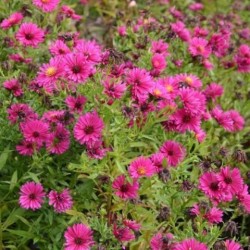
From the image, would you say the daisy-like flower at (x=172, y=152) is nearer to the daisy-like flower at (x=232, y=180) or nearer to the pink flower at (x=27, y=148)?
the daisy-like flower at (x=232, y=180)

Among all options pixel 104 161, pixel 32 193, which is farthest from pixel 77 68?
pixel 32 193

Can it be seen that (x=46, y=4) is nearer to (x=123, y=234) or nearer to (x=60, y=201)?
(x=60, y=201)

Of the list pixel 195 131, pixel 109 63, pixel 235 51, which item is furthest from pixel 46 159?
pixel 235 51

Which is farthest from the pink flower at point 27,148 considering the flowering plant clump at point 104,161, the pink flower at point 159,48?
the pink flower at point 159,48

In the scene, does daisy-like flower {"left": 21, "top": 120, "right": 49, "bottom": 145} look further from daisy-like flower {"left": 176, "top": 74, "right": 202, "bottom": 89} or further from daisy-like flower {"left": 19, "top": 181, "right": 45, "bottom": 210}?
daisy-like flower {"left": 176, "top": 74, "right": 202, "bottom": 89}

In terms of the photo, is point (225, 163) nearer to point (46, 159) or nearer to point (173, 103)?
point (173, 103)

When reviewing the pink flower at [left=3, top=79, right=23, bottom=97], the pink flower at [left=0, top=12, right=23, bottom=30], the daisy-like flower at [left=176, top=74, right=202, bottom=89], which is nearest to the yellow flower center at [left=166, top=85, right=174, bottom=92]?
the daisy-like flower at [left=176, top=74, right=202, bottom=89]
